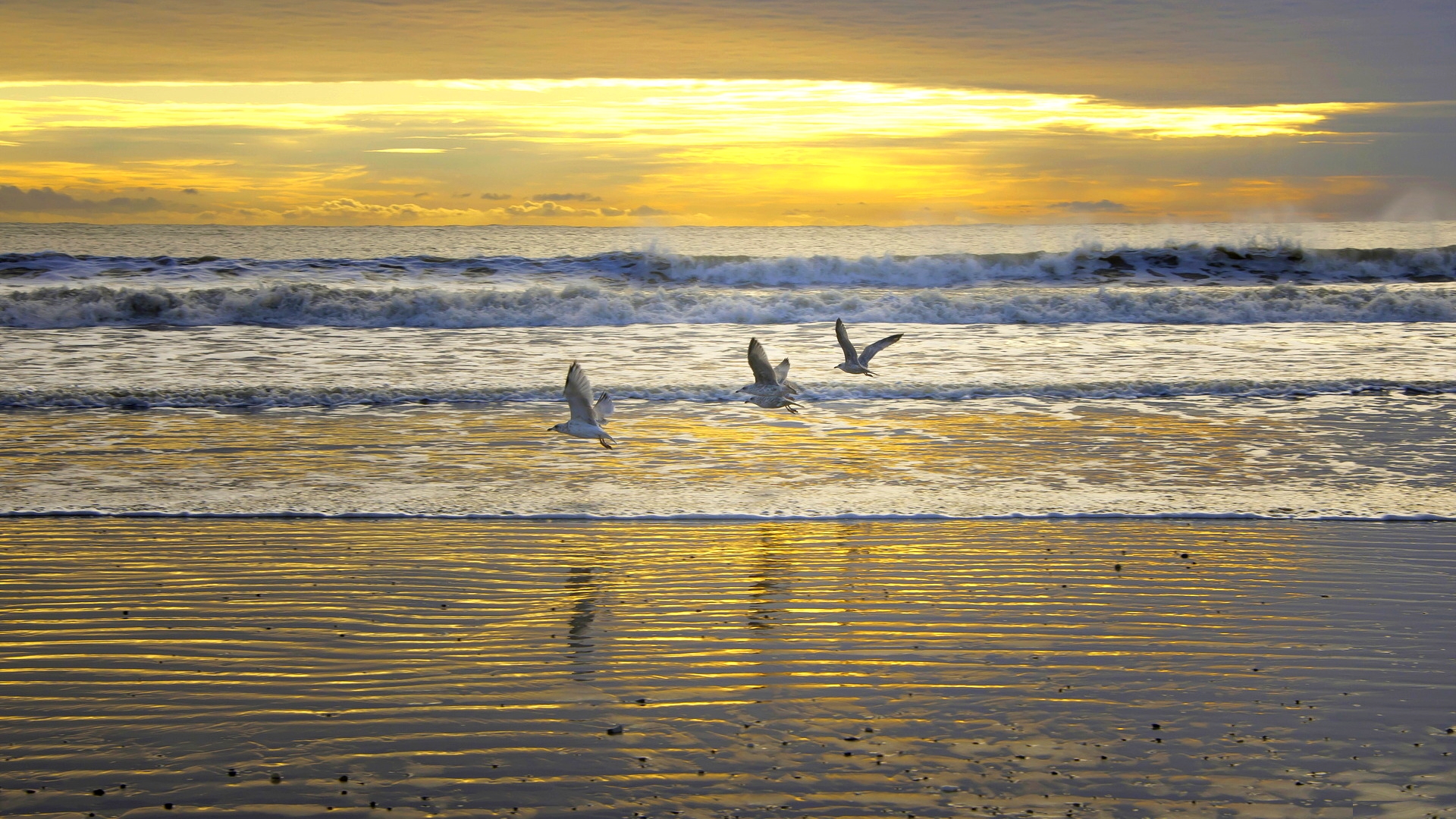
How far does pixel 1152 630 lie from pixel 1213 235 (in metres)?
44.9

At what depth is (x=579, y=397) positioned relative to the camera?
27.1ft

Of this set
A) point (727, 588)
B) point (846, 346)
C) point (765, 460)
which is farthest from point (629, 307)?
point (727, 588)

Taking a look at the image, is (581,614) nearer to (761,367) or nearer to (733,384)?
(761,367)

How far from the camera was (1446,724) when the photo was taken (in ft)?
14.9

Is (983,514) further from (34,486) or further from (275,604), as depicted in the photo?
(34,486)

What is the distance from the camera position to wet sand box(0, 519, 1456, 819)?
3990mm

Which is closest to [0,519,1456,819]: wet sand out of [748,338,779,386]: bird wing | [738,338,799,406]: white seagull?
[748,338,779,386]: bird wing

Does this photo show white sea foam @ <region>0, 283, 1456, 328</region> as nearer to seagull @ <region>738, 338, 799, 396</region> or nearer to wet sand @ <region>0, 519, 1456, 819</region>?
seagull @ <region>738, 338, 799, 396</region>

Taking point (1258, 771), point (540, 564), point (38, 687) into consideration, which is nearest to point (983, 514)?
point (540, 564)

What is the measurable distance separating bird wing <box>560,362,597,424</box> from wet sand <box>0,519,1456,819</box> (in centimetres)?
123

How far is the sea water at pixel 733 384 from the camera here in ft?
28.5

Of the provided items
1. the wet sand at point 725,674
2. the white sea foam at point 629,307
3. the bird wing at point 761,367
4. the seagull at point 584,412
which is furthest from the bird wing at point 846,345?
the white sea foam at point 629,307

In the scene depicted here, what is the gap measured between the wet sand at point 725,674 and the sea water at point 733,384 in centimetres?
117

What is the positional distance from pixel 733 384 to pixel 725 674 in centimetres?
925
